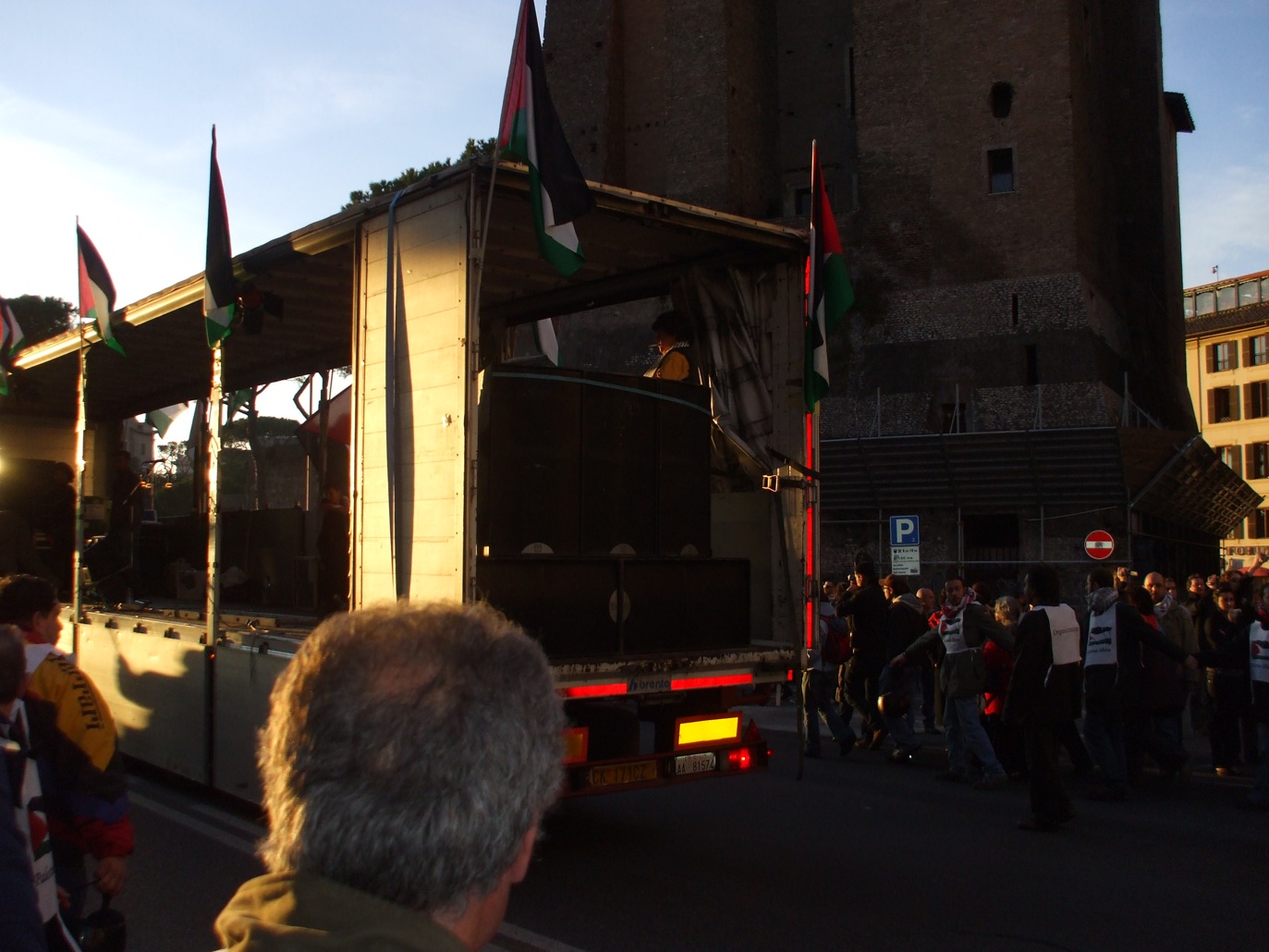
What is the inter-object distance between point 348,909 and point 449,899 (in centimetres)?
13

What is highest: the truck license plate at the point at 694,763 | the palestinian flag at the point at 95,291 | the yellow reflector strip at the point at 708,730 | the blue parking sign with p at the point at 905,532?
the palestinian flag at the point at 95,291

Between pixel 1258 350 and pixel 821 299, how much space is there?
228ft

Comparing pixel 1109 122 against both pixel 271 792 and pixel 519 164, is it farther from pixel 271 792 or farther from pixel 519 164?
pixel 271 792

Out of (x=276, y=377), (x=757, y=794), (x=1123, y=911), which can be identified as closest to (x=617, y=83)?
(x=276, y=377)

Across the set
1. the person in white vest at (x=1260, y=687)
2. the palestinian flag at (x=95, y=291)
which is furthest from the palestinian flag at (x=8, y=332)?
the person in white vest at (x=1260, y=687)

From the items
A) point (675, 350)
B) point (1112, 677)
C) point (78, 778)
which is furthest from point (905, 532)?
point (78, 778)

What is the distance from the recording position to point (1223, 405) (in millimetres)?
69812

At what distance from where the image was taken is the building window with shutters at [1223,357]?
6975 centimetres

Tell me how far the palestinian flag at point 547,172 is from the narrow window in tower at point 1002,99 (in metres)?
31.7

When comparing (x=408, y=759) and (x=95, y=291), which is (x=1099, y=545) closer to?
(x=95, y=291)

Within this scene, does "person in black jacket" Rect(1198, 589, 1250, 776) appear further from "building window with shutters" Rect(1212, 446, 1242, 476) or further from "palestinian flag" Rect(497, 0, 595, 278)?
"building window with shutters" Rect(1212, 446, 1242, 476)

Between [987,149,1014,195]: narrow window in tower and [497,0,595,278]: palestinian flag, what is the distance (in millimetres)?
31074

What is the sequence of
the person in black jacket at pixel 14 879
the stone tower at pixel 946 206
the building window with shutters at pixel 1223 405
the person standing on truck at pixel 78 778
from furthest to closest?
the building window with shutters at pixel 1223 405 < the stone tower at pixel 946 206 < the person standing on truck at pixel 78 778 < the person in black jacket at pixel 14 879

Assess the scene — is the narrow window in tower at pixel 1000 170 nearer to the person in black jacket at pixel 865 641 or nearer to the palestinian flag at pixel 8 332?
the person in black jacket at pixel 865 641
